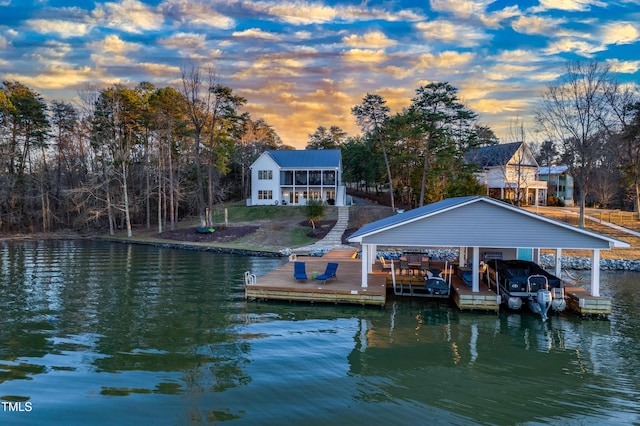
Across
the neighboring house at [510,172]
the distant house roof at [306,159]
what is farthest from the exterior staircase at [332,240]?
the neighboring house at [510,172]

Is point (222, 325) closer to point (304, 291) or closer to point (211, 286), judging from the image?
point (304, 291)

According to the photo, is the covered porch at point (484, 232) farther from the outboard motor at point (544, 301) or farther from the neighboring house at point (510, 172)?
the neighboring house at point (510, 172)

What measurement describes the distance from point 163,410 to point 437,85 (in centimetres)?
3694

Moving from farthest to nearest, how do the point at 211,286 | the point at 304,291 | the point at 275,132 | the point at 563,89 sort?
the point at 275,132
the point at 563,89
the point at 211,286
the point at 304,291

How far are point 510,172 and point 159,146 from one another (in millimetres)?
41240

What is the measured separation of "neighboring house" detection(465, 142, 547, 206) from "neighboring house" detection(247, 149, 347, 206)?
17.3 meters

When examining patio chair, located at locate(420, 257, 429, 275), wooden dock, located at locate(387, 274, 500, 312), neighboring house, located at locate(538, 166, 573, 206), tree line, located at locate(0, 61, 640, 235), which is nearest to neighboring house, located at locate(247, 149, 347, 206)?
tree line, located at locate(0, 61, 640, 235)

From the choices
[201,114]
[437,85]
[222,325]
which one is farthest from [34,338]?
[437,85]

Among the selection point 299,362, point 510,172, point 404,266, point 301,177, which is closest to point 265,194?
point 301,177

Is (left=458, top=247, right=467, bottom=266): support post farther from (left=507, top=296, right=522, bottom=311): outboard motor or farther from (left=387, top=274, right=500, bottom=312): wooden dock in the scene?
(left=507, top=296, right=522, bottom=311): outboard motor

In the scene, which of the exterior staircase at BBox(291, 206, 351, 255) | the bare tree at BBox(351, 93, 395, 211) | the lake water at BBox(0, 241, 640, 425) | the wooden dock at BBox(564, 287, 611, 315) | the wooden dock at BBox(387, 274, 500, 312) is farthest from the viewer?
the bare tree at BBox(351, 93, 395, 211)

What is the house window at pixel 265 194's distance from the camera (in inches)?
1934

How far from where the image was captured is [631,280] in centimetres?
1981

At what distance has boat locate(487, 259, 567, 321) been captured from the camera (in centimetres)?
1338
